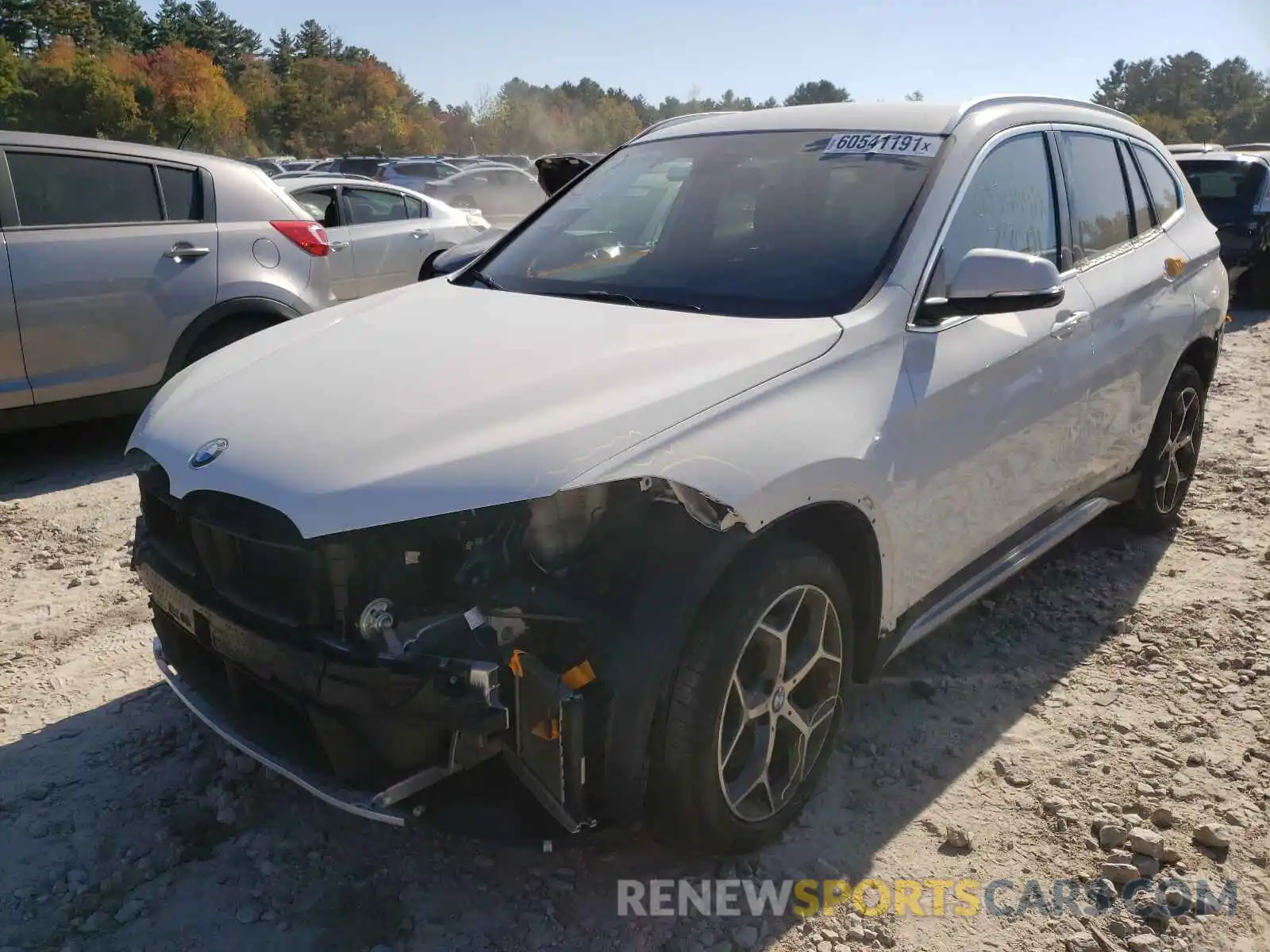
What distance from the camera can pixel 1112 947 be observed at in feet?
7.77

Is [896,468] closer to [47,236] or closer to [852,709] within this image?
[852,709]

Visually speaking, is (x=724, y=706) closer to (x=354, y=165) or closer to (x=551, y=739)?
(x=551, y=739)

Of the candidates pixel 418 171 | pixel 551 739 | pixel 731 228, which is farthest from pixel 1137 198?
pixel 418 171

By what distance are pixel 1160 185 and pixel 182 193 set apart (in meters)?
5.12

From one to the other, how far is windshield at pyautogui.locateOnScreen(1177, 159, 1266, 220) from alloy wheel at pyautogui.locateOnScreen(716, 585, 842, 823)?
1051 cm

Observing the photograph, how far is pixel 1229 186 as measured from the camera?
11.2m

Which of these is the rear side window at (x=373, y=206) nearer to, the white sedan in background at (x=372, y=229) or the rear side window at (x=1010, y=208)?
the white sedan in background at (x=372, y=229)

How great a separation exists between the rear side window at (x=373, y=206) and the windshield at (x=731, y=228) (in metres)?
5.68

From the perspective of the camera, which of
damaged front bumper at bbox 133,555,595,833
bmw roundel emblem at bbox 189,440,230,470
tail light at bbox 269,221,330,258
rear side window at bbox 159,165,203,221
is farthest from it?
tail light at bbox 269,221,330,258

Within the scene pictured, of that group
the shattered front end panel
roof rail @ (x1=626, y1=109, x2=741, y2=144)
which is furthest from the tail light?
the shattered front end panel

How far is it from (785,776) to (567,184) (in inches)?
99.6

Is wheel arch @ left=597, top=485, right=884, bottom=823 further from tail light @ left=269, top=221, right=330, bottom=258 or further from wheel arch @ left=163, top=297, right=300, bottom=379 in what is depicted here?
tail light @ left=269, top=221, right=330, bottom=258

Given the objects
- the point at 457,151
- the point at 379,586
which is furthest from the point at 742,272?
the point at 457,151

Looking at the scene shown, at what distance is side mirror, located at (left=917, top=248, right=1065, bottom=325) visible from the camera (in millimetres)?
2721
